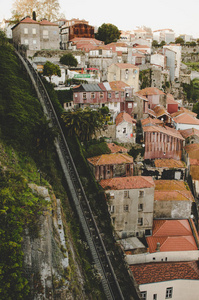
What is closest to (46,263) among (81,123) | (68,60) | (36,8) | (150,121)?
(81,123)

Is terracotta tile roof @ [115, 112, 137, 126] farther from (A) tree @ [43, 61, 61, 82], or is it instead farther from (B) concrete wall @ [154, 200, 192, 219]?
(B) concrete wall @ [154, 200, 192, 219]

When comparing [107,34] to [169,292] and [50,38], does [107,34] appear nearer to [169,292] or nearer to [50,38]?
[50,38]

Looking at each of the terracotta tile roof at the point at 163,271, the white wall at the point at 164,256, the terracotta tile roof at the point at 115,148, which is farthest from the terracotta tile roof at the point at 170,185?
the terracotta tile roof at the point at 163,271

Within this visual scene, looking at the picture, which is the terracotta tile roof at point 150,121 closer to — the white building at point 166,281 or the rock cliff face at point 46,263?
the white building at point 166,281

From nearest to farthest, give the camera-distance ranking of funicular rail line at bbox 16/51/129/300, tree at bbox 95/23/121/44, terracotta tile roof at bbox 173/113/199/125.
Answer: funicular rail line at bbox 16/51/129/300 < terracotta tile roof at bbox 173/113/199/125 < tree at bbox 95/23/121/44

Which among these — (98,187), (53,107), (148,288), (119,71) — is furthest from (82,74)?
(148,288)

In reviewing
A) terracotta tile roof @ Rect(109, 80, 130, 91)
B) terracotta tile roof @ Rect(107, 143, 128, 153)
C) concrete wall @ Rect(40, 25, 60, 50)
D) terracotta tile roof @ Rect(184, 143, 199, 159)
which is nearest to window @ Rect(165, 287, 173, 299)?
terracotta tile roof @ Rect(107, 143, 128, 153)
